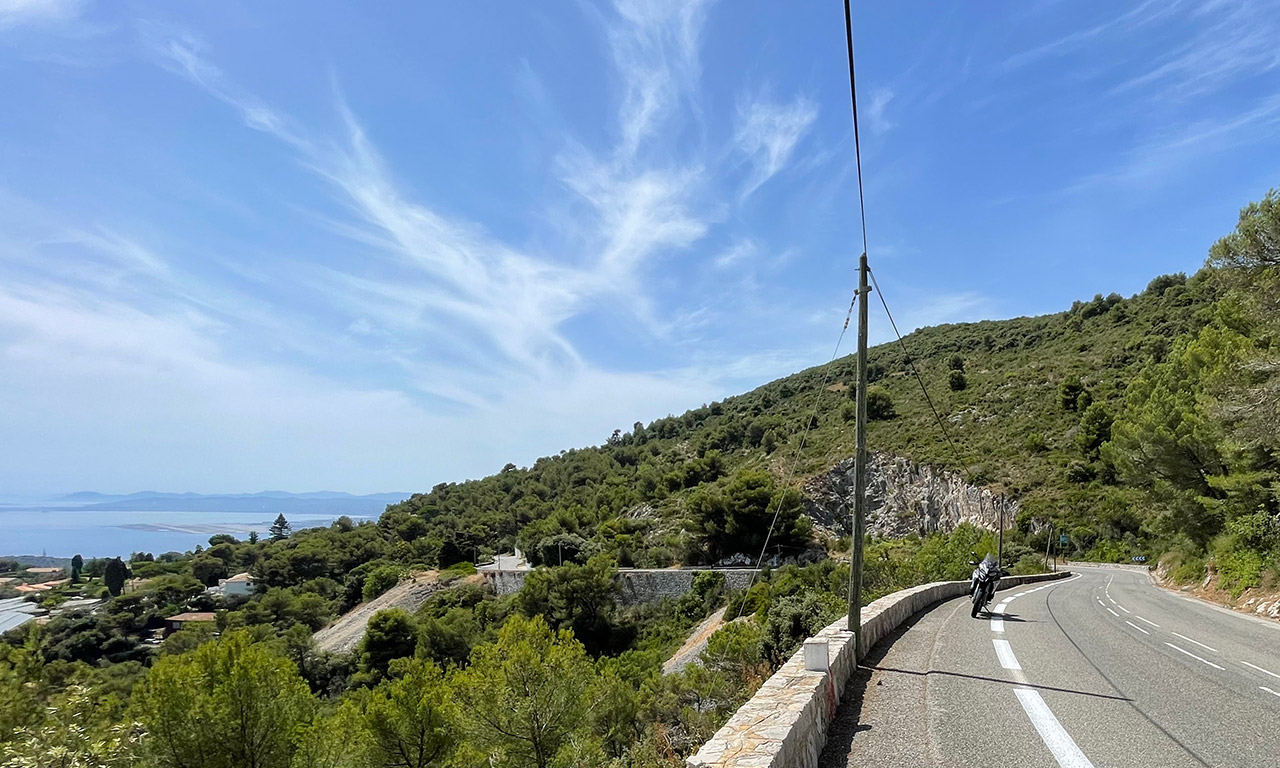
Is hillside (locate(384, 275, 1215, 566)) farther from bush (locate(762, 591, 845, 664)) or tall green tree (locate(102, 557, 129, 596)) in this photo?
tall green tree (locate(102, 557, 129, 596))

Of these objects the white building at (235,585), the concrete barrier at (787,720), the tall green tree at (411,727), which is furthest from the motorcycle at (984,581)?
the white building at (235,585)

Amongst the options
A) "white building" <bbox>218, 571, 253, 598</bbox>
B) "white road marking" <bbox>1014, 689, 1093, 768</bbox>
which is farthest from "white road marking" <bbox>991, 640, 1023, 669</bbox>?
"white building" <bbox>218, 571, 253, 598</bbox>

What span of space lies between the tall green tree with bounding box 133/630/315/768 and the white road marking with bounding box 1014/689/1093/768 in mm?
12007

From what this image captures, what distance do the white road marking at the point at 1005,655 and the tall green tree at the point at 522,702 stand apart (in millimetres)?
8688

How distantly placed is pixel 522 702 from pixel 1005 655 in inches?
379

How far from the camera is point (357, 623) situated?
48219 mm

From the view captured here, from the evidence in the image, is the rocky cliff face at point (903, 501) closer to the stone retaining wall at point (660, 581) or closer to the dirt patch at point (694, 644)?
the stone retaining wall at point (660, 581)

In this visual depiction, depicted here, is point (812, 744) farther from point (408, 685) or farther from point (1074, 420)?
point (1074, 420)

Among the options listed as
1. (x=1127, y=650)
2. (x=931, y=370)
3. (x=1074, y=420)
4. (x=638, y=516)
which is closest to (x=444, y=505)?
(x=638, y=516)

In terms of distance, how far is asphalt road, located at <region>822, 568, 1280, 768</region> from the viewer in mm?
4719

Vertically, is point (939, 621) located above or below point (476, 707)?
above

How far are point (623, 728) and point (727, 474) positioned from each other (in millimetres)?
48921

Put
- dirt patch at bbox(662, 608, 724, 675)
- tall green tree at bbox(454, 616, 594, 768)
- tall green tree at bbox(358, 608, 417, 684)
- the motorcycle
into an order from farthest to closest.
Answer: tall green tree at bbox(358, 608, 417, 684), dirt patch at bbox(662, 608, 724, 675), tall green tree at bbox(454, 616, 594, 768), the motorcycle

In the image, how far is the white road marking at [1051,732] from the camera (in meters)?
4.43
